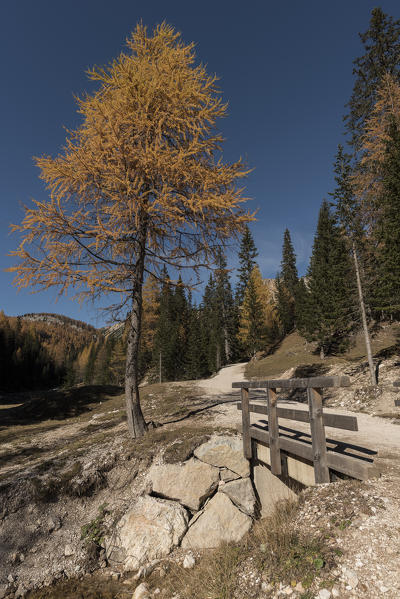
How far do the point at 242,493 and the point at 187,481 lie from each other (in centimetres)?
130

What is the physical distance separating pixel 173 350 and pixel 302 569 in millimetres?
39466

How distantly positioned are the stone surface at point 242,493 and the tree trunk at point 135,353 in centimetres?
340

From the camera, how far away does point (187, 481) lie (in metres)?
6.48

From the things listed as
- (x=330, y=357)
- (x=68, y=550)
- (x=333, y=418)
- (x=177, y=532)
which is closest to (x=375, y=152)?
(x=330, y=357)

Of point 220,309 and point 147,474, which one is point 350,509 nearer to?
point 147,474

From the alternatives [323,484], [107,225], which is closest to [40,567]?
[323,484]

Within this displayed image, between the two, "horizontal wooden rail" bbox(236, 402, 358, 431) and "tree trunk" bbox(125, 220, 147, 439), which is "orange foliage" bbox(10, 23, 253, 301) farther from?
"horizontal wooden rail" bbox(236, 402, 358, 431)

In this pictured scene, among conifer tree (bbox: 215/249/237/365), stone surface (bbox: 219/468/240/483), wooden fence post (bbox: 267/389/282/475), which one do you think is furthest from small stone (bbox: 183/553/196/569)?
conifer tree (bbox: 215/249/237/365)

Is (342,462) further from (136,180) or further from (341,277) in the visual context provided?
(341,277)

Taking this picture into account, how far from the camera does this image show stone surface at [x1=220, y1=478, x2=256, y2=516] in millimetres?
6039

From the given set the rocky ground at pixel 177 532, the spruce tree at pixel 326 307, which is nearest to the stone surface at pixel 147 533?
the rocky ground at pixel 177 532

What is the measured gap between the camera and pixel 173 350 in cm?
4219

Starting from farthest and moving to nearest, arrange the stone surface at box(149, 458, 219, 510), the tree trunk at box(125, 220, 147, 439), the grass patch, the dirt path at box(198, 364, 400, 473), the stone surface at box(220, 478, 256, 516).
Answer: the tree trunk at box(125, 220, 147, 439) → the stone surface at box(149, 458, 219, 510) → the stone surface at box(220, 478, 256, 516) → the dirt path at box(198, 364, 400, 473) → the grass patch

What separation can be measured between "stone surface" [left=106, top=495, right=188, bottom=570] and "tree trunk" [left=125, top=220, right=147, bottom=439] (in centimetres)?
268
